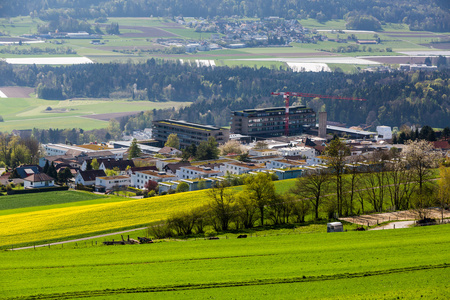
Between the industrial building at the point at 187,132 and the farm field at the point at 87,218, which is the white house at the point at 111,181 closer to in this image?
the farm field at the point at 87,218

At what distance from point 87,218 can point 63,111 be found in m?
119

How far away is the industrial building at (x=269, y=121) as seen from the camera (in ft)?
404

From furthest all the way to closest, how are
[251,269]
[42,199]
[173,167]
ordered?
[173,167] < [42,199] < [251,269]

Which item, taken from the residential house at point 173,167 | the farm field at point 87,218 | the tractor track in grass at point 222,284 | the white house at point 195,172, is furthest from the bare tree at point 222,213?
the residential house at point 173,167

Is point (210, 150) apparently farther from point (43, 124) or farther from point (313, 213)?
point (43, 124)

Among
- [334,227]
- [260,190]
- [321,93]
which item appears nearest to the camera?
A: [334,227]

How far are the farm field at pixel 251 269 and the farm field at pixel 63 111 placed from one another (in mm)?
109728

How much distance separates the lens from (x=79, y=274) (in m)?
A: 32.8

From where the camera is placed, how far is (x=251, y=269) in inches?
1278

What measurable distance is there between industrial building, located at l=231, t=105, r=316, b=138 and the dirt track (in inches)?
2945

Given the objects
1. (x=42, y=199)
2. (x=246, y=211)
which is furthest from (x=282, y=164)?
(x=246, y=211)

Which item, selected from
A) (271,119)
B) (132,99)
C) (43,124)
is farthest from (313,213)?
(132,99)

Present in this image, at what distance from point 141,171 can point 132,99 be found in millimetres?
115508

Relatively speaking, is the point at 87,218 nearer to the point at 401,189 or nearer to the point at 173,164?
the point at 401,189
